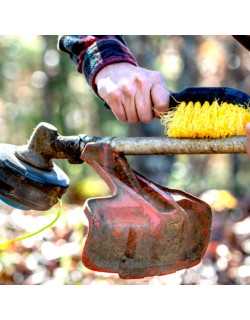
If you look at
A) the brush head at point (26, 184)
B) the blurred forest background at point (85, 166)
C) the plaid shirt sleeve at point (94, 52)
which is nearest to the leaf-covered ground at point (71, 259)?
the blurred forest background at point (85, 166)

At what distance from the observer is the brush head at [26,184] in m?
2.26

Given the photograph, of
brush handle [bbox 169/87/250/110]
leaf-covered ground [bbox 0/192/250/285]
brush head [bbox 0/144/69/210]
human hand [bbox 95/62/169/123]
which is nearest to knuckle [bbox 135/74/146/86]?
human hand [bbox 95/62/169/123]

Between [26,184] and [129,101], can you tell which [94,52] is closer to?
[129,101]

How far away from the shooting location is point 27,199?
2.30 m

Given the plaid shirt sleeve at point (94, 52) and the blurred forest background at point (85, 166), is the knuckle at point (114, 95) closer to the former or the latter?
the plaid shirt sleeve at point (94, 52)

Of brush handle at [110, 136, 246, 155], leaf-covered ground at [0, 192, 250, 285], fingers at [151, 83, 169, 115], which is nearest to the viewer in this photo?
brush handle at [110, 136, 246, 155]

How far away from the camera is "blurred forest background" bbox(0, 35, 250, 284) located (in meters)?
3.42

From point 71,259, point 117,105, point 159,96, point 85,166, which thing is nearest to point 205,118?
point 159,96

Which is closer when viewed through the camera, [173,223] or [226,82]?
[173,223]

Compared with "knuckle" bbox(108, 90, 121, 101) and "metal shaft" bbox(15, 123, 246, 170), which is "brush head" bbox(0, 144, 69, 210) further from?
"knuckle" bbox(108, 90, 121, 101)
